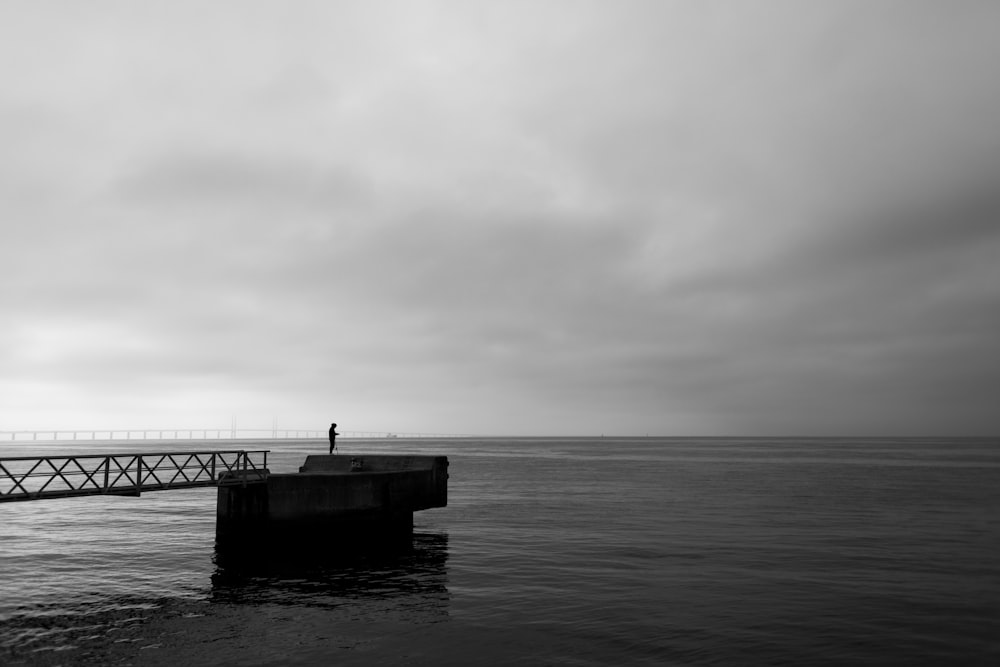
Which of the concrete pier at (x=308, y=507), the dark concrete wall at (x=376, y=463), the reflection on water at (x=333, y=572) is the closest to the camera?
the reflection on water at (x=333, y=572)

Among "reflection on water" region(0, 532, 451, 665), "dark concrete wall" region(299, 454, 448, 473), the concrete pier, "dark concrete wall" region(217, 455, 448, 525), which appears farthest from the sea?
"dark concrete wall" region(299, 454, 448, 473)

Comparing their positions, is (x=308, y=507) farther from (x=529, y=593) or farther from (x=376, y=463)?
(x=529, y=593)

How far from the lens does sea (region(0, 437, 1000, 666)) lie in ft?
48.0

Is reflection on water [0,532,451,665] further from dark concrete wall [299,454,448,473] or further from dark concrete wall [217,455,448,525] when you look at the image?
dark concrete wall [299,454,448,473]

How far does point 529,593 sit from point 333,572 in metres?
7.97

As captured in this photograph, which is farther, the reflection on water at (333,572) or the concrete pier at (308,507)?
the concrete pier at (308,507)

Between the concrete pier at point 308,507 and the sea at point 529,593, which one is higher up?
the concrete pier at point 308,507

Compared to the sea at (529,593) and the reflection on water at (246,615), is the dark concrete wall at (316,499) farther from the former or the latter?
the reflection on water at (246,615)

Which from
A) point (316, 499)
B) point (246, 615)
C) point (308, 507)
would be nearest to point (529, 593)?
point (246, 615)

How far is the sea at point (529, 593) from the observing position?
576 inches

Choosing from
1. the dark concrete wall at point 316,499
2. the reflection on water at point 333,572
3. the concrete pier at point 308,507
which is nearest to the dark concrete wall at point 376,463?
the dark concrete wall at point 316,499

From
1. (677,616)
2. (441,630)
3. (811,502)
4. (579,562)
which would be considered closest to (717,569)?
(579,562)

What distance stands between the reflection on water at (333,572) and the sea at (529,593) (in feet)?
0.44

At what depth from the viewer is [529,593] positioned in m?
19.6
